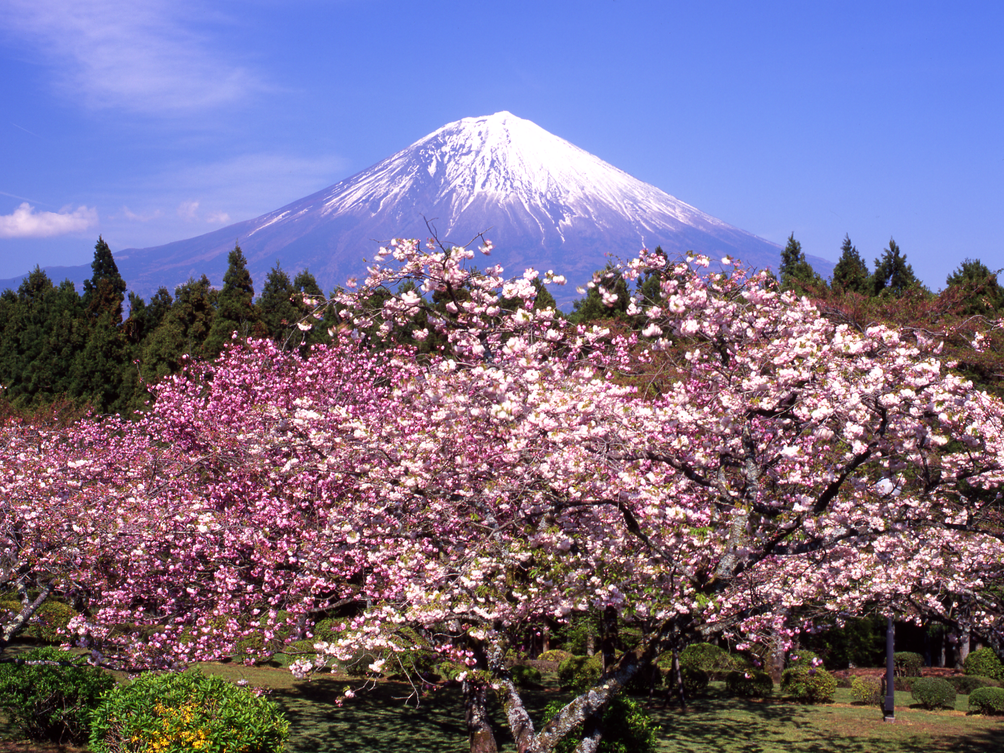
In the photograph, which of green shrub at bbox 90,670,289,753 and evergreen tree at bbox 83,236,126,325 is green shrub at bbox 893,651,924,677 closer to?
green shrub at bbox 90,670,289,753

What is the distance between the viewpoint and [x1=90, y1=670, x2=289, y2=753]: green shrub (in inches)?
338

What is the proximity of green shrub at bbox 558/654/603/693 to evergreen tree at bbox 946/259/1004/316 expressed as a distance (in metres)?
16.1

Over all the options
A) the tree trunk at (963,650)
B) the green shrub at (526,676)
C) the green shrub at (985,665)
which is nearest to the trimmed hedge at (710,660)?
the green shrub at (526,676)

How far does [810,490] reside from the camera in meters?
9.95

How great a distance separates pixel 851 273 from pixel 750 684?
84.8 feet

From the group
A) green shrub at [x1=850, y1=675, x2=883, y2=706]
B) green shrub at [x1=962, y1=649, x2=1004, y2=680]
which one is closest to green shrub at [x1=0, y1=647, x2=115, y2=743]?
green shrub at [x1=850, y1=675, x2=883, y2=706]

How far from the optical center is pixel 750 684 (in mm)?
20328

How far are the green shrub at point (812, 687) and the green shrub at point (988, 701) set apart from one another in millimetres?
3008

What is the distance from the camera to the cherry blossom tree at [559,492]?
8.15 m

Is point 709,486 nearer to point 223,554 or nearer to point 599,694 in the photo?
point 599,694

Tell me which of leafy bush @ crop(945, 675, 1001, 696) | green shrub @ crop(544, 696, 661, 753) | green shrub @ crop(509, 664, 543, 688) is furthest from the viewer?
leafy bush @ crop(945, 675, 1001, 696)

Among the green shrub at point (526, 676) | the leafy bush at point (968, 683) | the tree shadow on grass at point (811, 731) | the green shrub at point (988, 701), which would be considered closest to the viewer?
the tree shadow on grass at point (811, 731)

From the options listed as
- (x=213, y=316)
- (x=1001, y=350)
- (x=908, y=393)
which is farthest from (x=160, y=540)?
(x=213, y=316)

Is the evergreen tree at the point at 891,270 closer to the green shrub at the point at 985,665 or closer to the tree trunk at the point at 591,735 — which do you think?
the green shrub at the point at 985,665
